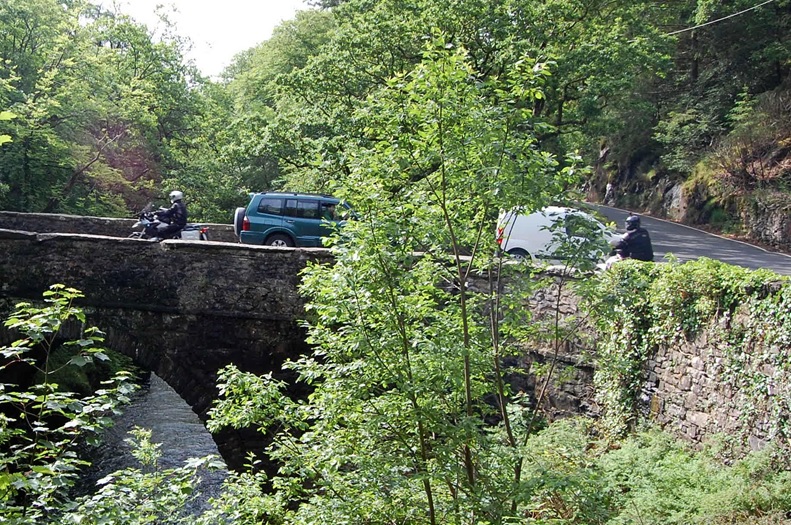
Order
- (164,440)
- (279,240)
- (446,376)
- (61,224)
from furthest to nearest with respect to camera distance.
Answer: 1. (61,224)
2. (279,240)
3. (164,440)
4. (446,376)

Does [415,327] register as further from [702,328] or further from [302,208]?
[302,208]

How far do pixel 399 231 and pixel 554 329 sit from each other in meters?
1.86

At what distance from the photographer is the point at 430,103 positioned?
6.53m

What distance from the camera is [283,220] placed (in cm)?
1730

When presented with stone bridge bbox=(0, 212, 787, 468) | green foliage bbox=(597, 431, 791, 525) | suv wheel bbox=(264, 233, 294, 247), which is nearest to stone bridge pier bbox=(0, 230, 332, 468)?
stone bridge bbox=(0, 212, 787, 468)

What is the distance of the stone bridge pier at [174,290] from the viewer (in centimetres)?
1265

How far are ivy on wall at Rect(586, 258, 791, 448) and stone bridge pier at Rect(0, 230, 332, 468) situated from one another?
4.98 m

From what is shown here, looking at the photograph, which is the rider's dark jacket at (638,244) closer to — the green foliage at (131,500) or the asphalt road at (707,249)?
the asphalt road at (707,249)

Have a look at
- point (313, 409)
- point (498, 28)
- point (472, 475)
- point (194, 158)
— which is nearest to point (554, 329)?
point (472, 475)

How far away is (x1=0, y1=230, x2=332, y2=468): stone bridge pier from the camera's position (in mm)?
12648

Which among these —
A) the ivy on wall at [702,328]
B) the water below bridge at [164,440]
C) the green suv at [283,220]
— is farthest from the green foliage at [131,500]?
the green suv at [283,220]

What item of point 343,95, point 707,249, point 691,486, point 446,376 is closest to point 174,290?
point 446,376

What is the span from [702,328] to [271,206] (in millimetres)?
10239

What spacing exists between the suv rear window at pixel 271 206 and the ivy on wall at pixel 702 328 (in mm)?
8309
